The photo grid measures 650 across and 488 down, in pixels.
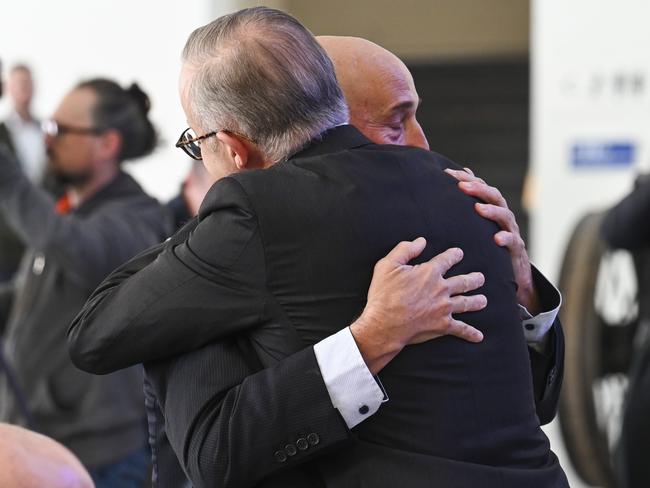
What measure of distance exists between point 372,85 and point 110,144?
1808 mm

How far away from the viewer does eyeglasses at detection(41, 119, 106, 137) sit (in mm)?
3349

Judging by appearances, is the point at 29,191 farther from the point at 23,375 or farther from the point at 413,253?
the point at 413,253

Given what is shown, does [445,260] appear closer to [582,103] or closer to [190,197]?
[190,197]

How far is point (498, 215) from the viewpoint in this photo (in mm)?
1524

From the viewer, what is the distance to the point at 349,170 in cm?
142

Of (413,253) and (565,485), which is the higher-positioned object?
(413,253)

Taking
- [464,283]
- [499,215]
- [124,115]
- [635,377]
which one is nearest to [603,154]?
A: [635,377]

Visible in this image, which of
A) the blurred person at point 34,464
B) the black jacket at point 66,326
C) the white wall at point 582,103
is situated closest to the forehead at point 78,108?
the black jacket at point 66,326

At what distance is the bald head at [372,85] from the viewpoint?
1.66 metres

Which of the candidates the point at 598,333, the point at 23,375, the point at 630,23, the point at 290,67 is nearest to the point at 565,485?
the point at 290,67

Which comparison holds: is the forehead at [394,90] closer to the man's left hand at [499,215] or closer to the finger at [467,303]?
the man's left hand at [499,215]

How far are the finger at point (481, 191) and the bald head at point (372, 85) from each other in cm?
20

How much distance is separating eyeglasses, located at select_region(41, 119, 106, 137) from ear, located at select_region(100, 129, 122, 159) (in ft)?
0.07

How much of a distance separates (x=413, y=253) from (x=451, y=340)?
112 millimetres
